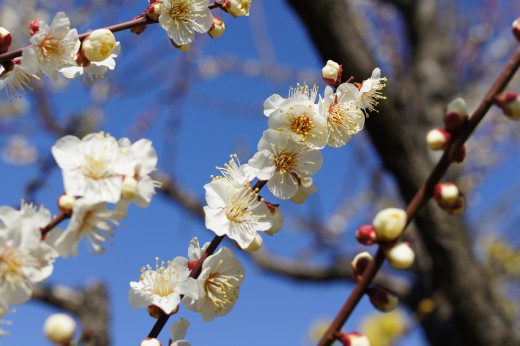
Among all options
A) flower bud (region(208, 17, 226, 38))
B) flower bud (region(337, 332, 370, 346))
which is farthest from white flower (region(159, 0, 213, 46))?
flower bud (region(337, 332, 370, 346))

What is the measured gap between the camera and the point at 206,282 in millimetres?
667

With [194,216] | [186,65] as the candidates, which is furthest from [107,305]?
[186,65]

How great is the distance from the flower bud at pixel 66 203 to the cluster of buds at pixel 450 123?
0.34m

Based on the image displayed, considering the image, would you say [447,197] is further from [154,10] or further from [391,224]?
[154,10]

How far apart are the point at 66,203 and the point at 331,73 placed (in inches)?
13.5

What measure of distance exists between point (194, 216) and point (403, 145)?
1.89 m

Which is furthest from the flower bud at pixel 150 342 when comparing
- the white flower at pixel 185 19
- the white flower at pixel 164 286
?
the white flower at pixel 185 19

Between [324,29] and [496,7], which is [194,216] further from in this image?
[496,7]

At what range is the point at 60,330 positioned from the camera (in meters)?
0.48

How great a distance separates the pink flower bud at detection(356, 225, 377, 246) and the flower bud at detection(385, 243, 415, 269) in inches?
1.1

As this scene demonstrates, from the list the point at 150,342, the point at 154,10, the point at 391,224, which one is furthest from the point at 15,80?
the point at 391,224

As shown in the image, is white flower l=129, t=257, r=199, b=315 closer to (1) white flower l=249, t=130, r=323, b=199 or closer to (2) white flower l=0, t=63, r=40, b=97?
(1) white flower l=249, t=130, r=323, b=199

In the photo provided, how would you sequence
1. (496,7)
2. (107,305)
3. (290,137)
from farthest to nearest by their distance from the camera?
(496,7), (107,305), (290,137)

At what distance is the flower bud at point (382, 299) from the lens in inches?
21.9
